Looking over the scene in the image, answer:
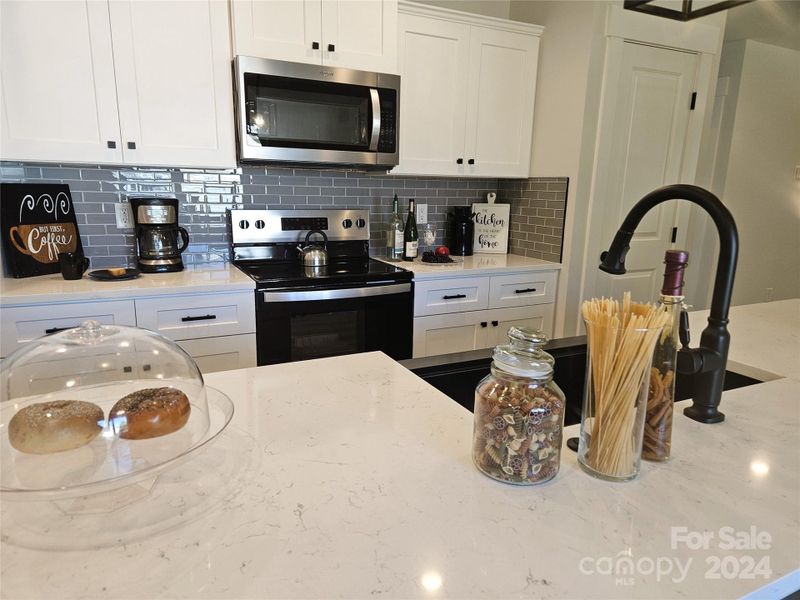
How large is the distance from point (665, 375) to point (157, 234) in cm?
233

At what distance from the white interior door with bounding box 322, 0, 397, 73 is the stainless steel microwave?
0.08 m

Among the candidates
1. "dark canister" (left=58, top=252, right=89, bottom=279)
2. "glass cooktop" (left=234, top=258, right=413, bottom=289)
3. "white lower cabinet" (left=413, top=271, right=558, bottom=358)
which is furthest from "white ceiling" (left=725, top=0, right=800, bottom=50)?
"dark canister" (left=58, top=252, right=89, bottom=279)

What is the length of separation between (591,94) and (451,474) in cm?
263

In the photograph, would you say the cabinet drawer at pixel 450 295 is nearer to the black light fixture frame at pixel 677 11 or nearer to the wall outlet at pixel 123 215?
the wall outlet at pixel 123 215

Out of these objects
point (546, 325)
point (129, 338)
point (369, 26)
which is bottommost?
point (546, 325)

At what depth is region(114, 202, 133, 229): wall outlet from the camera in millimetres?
2533

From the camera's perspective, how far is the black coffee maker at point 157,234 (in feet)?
7.82

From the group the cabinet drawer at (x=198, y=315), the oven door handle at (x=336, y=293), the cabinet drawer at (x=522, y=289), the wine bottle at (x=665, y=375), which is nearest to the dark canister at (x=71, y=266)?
the cabinet drawer at (x=198, y=315)

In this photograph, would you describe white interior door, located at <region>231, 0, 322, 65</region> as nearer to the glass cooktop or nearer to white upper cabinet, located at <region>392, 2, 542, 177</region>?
white upper cabinet, located at <region>392, 2, 542, 177</region>

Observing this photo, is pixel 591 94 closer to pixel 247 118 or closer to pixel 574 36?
pixel 574 36

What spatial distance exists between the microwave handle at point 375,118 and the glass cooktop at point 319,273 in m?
0.64

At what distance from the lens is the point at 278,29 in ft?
7.71

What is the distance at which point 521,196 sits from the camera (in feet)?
10.9

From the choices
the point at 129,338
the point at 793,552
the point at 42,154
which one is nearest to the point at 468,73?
the point at 42,154
